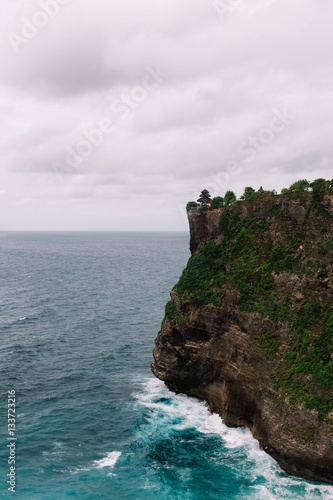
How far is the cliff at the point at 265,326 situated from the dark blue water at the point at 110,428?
245cm

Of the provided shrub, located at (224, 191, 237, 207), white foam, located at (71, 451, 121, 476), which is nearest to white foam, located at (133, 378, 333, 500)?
white foam, located at (71, 451, 121, 476)

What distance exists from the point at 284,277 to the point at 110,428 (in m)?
24.9

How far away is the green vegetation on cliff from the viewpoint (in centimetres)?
3195

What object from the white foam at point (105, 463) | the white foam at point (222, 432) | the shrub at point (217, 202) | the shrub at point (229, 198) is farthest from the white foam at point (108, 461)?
the shrub at point (229, 198)

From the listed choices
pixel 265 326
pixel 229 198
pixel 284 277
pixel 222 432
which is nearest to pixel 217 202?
pixel 229 198

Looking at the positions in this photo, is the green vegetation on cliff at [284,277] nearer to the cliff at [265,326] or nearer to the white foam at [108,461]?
the cliff at [265,326]

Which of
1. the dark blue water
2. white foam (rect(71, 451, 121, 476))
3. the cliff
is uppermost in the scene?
the cliff

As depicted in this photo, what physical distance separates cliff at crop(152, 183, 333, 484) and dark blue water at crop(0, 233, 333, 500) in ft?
8.05

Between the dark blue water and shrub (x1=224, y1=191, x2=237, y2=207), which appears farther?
shrub (x1=224, y1=191, x2=237, y2=207)

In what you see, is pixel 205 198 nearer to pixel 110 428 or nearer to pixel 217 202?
pixel 217 202

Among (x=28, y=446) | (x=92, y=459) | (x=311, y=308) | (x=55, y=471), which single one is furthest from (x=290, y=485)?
(x=28, y=446)

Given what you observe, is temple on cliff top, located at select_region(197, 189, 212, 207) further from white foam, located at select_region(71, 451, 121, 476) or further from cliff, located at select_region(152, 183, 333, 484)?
white foam, located at select_region(71, 451, 121, 476)

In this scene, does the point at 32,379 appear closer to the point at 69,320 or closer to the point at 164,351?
the point at 164,351

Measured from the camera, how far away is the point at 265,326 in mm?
36250
